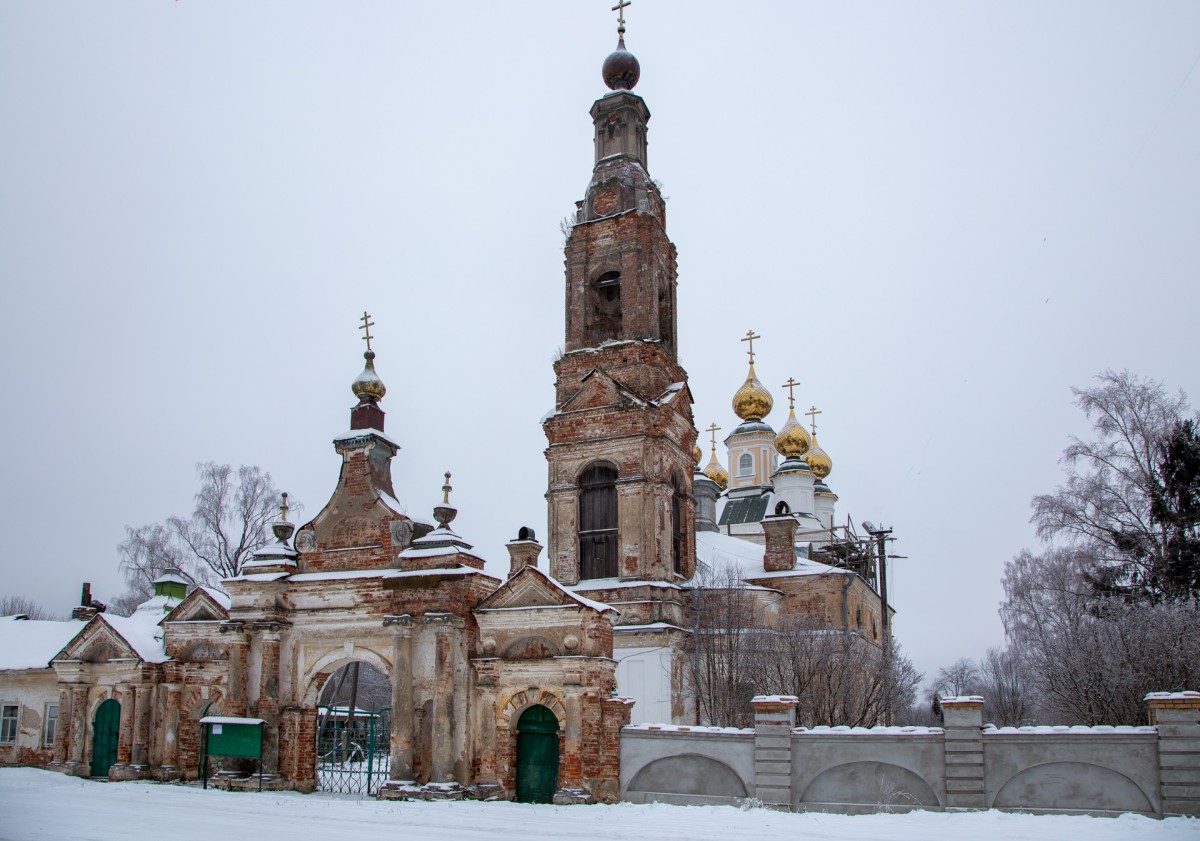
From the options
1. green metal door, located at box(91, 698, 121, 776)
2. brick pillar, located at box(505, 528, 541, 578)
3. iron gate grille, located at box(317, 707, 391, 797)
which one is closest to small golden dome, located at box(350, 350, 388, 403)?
brick pillar, located at box(505, 528, 541, 578)

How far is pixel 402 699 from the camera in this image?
18.1m

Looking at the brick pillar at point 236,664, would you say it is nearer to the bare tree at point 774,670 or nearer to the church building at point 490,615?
the church building at point 490,615

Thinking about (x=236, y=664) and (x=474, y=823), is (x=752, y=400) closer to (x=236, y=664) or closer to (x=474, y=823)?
(x=236, y=664)

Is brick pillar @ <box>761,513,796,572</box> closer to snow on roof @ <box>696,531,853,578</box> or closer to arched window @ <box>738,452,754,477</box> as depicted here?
snow on roof @ <box>696,531,853,578</box>

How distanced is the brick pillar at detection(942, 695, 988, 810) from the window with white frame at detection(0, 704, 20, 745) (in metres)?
21.2

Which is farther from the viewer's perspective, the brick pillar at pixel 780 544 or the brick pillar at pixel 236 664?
the brick pillar at pixel 780 544

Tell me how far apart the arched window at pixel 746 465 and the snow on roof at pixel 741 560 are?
1463 centimetres

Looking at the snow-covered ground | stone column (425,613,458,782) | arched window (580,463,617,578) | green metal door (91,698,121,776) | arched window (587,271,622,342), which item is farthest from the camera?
arched window (587,271,622,342)

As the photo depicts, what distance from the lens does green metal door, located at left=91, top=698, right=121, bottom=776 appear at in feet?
71.1

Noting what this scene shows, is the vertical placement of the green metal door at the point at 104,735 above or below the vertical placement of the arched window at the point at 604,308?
below

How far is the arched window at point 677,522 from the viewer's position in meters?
27.9

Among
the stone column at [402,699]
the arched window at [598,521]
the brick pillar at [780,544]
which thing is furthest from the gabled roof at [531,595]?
the brick pillar at [780,544]

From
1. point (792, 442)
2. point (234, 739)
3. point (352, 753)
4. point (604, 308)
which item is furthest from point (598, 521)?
point (792, 442)

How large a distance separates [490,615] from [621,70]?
19.2 m
